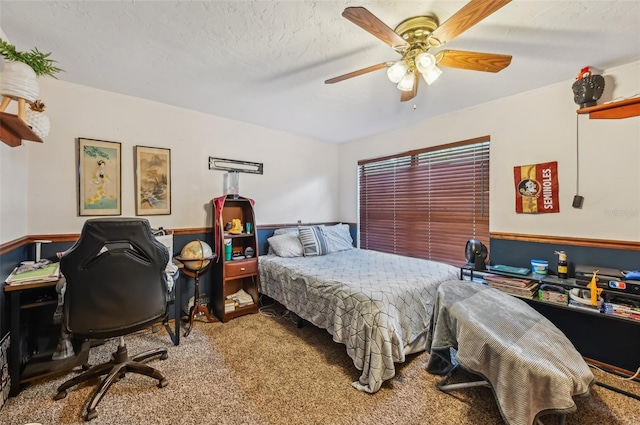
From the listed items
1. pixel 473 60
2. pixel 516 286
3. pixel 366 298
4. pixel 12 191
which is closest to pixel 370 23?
pixel 473 60

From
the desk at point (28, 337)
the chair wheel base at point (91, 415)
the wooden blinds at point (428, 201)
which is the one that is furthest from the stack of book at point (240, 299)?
the wooden blinds at point (428, 201)

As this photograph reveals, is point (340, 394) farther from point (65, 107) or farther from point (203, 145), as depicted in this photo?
point (65, 107)

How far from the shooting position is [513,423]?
1.35 m

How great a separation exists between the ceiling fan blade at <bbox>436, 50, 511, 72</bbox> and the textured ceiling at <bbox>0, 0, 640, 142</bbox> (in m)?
0.23

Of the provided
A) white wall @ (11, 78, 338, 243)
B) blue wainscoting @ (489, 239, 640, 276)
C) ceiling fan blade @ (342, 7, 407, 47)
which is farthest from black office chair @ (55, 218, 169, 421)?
blue wainscoting @ (489, 239, 640, 276)

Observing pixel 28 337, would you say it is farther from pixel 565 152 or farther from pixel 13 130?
pixel 565 152

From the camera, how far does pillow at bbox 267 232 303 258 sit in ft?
10.9

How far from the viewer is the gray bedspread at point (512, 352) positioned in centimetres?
132

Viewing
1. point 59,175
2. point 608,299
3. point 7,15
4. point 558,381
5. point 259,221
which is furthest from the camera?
point 259,221

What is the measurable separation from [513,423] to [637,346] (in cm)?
161

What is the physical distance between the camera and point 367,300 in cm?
194

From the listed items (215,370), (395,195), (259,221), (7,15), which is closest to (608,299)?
(395,195)

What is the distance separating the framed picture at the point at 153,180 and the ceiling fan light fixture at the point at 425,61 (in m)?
2.70

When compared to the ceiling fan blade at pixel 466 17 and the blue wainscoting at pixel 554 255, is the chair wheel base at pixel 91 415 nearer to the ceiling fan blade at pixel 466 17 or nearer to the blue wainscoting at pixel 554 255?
the ceiling fan blade at pixel 466 17
